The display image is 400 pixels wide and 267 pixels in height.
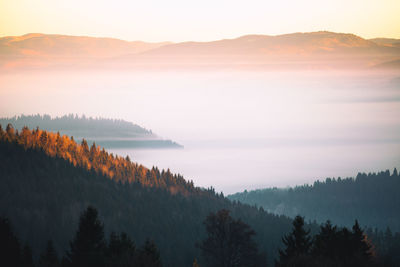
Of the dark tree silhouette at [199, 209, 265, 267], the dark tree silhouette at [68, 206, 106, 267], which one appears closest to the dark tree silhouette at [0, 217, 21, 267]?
the dark tree silhouette at [68, 206, 106, 267]

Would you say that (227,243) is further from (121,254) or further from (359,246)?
(121,254)

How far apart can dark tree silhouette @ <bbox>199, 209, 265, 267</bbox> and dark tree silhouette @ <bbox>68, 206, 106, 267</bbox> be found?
18425 mm

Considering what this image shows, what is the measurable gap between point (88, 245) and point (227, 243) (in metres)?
22.6

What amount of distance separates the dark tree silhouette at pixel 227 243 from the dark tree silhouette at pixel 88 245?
18.4 meters

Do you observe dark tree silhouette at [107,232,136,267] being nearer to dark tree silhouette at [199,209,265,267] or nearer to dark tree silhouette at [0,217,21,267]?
dark tree silhouette at [0,217,21,267]

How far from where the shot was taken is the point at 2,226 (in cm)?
7556

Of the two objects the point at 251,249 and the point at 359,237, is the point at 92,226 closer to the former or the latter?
the point at 251,249

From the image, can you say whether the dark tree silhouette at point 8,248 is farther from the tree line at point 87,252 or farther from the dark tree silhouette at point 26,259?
the dark tree silhouette at point 26,259

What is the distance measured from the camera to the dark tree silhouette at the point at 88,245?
234ft

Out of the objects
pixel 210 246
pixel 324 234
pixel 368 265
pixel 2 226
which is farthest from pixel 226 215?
pixel 2 226

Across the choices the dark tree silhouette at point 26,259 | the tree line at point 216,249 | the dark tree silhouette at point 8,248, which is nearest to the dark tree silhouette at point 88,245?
the tree line at point 216,249

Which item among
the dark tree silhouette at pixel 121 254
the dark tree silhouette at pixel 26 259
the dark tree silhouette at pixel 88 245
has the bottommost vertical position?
the dark tree silhouette at pixel 26 259

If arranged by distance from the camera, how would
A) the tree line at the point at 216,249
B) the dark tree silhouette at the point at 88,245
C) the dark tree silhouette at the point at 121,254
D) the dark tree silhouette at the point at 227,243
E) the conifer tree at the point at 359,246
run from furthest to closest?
1. the dark tree silhouette at the point at 227,243
2. the conifer tree at the point at 359,246
3. the tree line at the point at 216,249
4. the dark tree silhouette at the point at 88,245
5. the dark tree silhouette at the point at 121,254

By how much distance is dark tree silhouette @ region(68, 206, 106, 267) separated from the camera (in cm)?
7119
